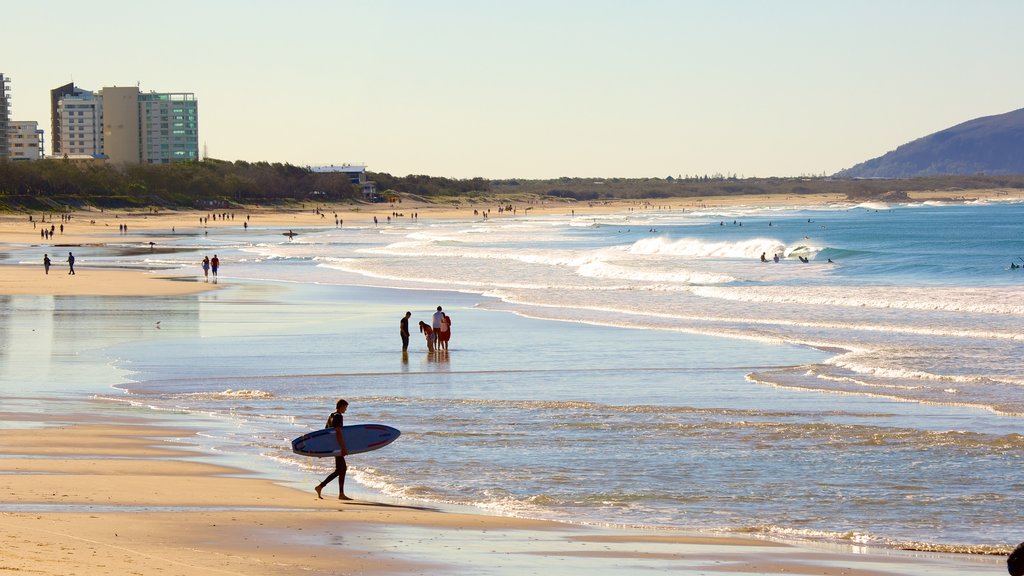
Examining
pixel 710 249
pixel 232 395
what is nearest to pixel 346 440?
pixel 232 395

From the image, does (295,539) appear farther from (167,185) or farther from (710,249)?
(167,185)

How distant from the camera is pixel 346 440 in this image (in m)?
12.8

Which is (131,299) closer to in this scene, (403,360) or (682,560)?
(403,360)

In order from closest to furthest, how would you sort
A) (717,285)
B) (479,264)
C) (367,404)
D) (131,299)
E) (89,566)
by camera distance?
1. (89,566)
2. (367,404)
3. (131,299)
4. (717,285)
5. (479,264)

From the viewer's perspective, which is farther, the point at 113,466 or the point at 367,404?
the point at 367,404

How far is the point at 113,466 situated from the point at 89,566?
4881 mm

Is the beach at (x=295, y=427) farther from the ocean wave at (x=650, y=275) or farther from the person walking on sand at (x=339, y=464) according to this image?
the ocean wave at (x=650, y=275)

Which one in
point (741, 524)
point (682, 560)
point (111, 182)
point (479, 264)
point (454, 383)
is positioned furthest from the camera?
point (111, 182)

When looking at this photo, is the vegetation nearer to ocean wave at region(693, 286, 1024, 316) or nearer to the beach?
the beach

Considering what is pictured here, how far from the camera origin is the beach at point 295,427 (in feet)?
31.9

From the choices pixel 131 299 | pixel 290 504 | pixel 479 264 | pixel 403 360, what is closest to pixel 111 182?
pixel 479 264

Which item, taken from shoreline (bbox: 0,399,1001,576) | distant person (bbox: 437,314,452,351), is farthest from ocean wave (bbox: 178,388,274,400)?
distant person (bbox: 437,314,452,351)

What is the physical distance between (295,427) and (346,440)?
3.64m

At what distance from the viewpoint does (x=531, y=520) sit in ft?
37.3
